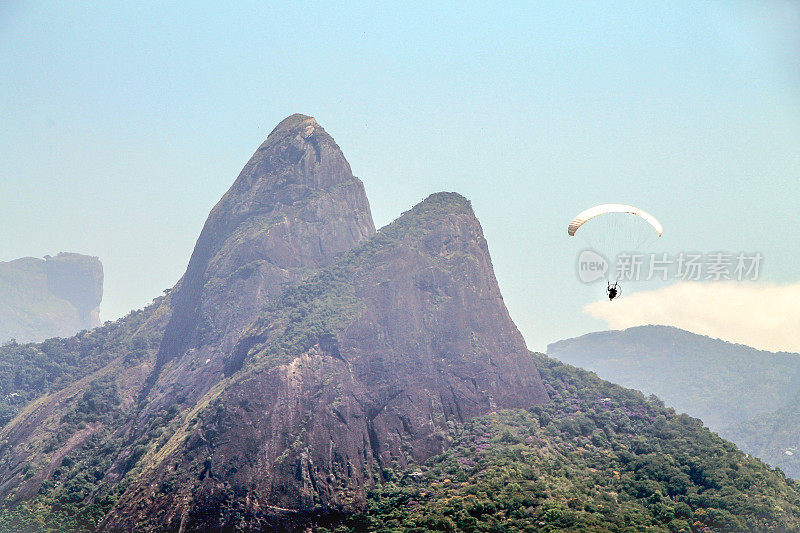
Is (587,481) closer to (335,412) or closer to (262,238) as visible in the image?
(335,412)

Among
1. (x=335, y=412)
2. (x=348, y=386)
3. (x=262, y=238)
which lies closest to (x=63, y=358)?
(x=262, y=238)

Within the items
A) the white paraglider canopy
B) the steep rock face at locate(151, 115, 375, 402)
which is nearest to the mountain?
the steep rock face at locate(151, 115, 375, 402)

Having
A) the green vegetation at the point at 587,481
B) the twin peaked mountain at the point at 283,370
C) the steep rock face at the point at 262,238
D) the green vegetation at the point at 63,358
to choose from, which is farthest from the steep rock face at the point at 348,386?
the green vegetation at the point at 63,358

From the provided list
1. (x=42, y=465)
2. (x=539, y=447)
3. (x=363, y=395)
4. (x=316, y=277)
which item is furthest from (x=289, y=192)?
(x=539, y=447)

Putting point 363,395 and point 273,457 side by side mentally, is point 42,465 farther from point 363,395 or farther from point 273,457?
point 363,395

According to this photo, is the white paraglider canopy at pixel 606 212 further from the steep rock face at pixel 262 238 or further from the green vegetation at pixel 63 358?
the green vegetation at pixel 63 358
